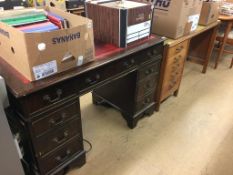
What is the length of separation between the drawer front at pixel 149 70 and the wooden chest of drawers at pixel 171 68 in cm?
10

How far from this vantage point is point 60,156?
138 centimetres

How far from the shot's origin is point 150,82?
73.3 inches

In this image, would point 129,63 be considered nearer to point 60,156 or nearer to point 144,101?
point 144,101

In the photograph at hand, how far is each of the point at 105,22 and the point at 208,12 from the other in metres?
1.39

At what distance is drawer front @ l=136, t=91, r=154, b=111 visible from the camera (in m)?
1.88

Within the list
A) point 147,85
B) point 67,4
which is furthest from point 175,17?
point 67,4

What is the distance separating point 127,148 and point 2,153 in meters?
0.98

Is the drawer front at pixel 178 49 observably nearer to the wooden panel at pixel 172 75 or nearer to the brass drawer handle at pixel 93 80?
the wooden panel at pixel 172 75

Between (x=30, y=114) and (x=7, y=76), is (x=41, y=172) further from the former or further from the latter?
(x=7, y=76)

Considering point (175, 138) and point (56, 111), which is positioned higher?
point (56, 111)

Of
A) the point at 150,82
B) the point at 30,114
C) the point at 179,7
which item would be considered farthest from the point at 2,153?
the point at 179,7

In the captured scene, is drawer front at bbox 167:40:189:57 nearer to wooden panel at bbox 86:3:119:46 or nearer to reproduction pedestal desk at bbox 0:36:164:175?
reproduction pedestal desk at bbox 0:36:164:175

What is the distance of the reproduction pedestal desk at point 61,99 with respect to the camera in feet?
3.50

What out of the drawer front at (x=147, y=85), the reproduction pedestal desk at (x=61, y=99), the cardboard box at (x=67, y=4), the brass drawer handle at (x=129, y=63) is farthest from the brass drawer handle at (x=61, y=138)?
the cardboard box at (x=67, y=4)
